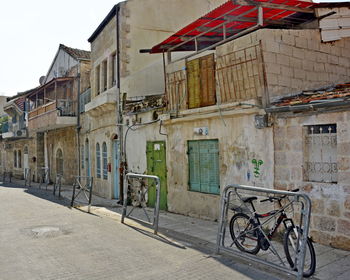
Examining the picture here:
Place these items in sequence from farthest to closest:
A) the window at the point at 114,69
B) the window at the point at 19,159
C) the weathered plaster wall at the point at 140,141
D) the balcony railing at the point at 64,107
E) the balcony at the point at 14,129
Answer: the window at the point at 19,159, the balcony at the point at 14,129, the balcony railing at the point at 64,107, the window at the point at 114,69, the weathered plaster wall at the point at 140,141

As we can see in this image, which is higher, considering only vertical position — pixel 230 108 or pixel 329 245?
pixel 230 108

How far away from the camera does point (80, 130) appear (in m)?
19.6

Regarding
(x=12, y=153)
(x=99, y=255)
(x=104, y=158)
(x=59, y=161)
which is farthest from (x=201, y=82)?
(x=12, y=153)

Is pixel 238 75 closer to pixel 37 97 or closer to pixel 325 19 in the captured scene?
pixel 325 19

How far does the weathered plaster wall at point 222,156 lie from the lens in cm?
802

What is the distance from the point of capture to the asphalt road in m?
5.48

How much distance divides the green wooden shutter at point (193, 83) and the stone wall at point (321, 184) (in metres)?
2.88

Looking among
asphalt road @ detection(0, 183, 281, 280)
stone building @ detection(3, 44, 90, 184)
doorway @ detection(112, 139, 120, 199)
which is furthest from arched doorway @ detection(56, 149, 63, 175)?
asphalt road @ detection(0, 183, 281, 280)

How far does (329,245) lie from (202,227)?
9.96 feet

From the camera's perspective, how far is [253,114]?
8.17 metres

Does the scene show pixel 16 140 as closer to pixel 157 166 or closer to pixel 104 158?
pixel 104 158

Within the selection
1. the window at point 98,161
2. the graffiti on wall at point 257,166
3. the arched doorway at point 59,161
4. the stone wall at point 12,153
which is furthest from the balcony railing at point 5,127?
the graffiti on wall at point 257,166

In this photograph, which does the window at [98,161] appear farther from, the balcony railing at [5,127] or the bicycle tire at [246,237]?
the balcony railing at [5,127]

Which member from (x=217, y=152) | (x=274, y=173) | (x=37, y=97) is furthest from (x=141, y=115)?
(x=37, y=97)
